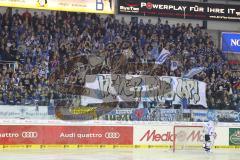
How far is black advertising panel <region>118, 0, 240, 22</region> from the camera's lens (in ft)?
104

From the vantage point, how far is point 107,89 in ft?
85.4

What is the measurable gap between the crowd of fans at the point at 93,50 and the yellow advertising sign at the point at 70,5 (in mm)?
1904

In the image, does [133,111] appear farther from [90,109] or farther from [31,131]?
[31,131]

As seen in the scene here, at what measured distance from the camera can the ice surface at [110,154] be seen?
2033 cm

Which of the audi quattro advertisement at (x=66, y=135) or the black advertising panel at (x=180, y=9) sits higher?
the black advertising panel at (x=180, y=9)

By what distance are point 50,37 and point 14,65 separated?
354 centimetres

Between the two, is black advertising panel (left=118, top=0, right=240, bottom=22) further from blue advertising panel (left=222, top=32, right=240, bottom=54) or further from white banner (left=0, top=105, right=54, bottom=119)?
white banner (left=0, top=105, right=54, bottom=119)

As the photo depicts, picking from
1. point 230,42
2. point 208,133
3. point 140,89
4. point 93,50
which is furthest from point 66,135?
point 230,42

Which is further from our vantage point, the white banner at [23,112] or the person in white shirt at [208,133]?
the person in white shirt at [208,133]

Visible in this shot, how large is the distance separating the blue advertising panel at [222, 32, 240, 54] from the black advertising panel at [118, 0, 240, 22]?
3720mm

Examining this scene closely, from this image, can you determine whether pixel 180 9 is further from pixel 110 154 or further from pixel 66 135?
pixel 110 154

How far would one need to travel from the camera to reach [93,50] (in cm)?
2997

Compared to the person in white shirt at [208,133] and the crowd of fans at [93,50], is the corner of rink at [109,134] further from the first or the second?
the person in white shirt at [208,133]

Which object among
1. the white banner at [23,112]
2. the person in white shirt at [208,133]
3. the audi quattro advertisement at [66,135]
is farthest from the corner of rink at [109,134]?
the person in white shirt at [208,133]
